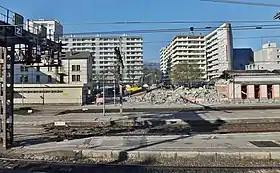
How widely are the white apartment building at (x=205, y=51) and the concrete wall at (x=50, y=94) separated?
7561 cm

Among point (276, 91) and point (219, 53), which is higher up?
point (219, 53)

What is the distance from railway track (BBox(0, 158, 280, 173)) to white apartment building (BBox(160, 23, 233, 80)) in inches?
4212

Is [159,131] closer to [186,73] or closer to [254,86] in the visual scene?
[254,86]

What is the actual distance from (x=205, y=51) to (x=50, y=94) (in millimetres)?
97942

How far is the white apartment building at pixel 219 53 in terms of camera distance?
374ft

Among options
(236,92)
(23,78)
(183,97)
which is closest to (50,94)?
(183,97)

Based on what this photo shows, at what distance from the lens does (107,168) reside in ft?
36.0

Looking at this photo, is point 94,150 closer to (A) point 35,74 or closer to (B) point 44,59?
(B) point 44,59

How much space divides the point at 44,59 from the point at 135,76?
93740 millimetres

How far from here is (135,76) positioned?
115 m

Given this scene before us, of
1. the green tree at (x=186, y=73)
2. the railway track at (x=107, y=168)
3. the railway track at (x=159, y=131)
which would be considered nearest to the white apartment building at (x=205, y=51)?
the green tree at (x=186, y=73)

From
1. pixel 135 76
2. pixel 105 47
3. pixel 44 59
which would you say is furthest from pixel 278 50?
pixel 44 59

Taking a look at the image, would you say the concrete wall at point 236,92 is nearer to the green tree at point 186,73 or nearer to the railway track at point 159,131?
the railway track at point 159,131

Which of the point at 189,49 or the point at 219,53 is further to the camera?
the point at 189,49
